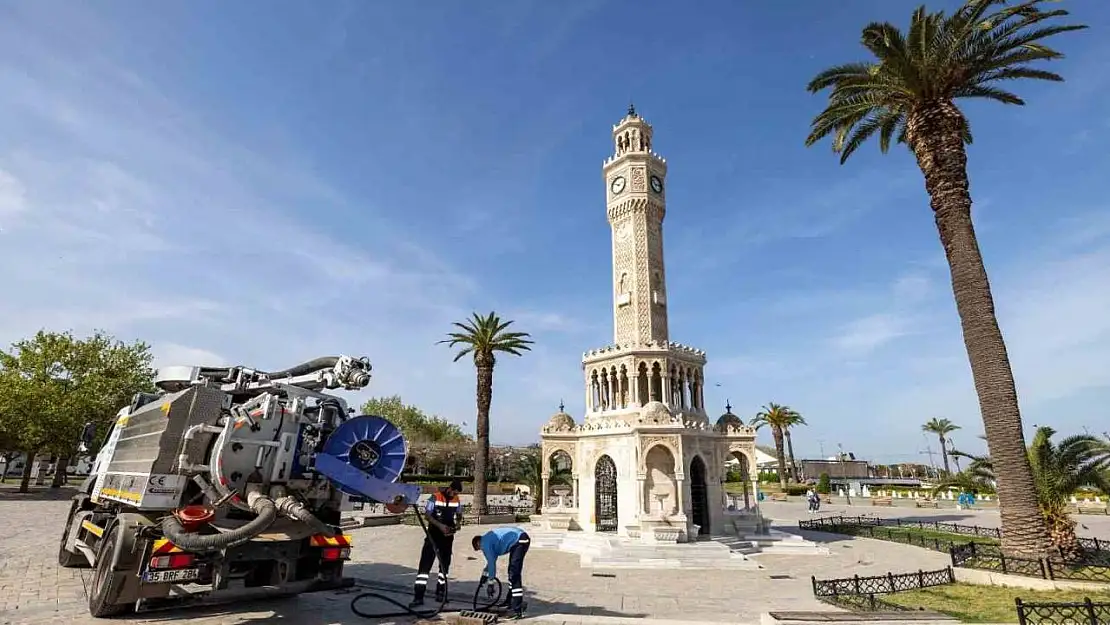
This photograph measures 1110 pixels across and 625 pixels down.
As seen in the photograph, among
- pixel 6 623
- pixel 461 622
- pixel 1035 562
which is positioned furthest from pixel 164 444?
pixel 1035 562

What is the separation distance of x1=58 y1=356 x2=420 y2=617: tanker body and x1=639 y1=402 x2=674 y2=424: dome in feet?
50.6

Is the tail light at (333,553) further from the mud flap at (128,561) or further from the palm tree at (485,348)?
the palm tree at (485,348)

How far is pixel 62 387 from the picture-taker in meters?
32.1

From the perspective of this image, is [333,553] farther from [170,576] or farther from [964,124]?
[964,124]

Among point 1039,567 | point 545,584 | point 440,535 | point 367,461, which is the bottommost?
point 545,584

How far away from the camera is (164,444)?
7.68m

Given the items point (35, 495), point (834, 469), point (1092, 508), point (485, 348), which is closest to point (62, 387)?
point (35, 495)

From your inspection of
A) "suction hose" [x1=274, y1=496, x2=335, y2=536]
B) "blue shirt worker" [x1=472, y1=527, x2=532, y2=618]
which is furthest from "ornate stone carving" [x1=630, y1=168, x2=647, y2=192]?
"suction hose" [x1=274, y1=496, x2=335, y2=536]

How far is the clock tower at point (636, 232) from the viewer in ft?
87.4

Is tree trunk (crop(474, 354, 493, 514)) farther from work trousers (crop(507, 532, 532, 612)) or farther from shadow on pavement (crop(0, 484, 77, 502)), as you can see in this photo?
shadow on pavement (crop(0, 484, 77, 502))

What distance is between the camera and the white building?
2208 cm

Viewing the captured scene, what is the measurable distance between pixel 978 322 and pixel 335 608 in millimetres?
16280

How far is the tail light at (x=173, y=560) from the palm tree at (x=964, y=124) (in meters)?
16.8

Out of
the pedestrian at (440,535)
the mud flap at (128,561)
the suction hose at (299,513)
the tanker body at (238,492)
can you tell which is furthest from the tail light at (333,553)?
the mud flap at (128,561)
